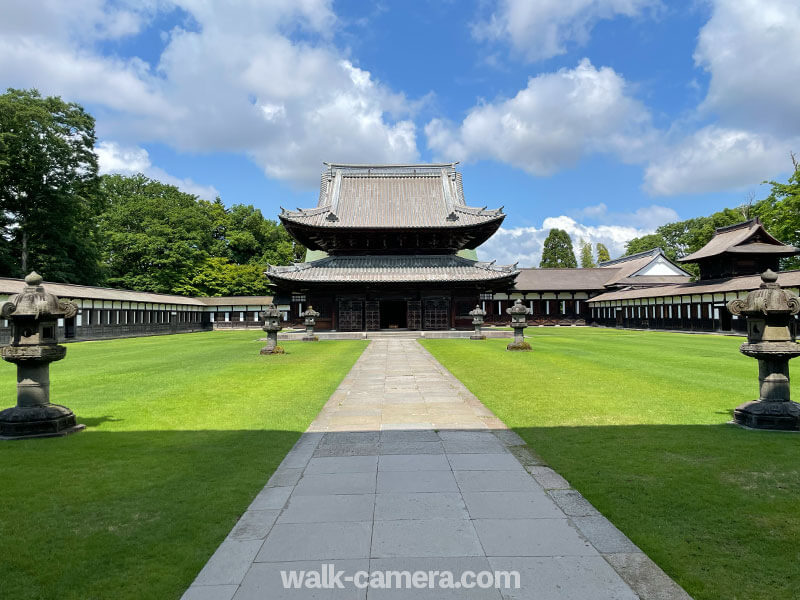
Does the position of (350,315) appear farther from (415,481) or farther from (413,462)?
(415,481)

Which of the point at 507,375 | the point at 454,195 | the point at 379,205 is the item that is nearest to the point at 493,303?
the point at 454,195

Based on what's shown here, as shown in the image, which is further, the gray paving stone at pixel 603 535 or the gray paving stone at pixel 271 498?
the gray paving stone at pixel 271 498

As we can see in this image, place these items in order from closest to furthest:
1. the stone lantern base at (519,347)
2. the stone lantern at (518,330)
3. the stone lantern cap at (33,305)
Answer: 1. the stone lantern cap at (33,305)
2. the stone lantern base at (519,347)
3. the stone lantern at (518,330)

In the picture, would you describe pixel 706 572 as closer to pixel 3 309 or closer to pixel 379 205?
pixel 3 309

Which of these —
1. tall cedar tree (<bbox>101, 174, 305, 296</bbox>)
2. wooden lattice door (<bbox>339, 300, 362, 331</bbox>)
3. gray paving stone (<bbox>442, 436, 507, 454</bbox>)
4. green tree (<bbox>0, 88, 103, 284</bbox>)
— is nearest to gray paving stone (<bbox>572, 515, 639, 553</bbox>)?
gray paving stone (<bbox>442, 436, 507, 454</bbox>)

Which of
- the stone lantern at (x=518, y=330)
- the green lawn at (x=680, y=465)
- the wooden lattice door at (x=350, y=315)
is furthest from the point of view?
the wooden lattice door at (x=350, y=315)

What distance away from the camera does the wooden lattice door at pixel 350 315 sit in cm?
3600

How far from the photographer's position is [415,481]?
5.34 meters

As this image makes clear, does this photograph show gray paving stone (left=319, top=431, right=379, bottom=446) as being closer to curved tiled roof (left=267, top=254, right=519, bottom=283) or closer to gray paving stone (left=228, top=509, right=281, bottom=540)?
gray paving stone (left=228, top=509, right=281, bottom=540)

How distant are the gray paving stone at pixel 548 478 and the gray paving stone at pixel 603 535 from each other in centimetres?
79

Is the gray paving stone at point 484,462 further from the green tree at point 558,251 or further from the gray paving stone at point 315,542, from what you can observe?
the green tree at point 558,251

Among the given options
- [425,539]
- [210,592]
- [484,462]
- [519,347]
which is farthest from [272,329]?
[210,592]

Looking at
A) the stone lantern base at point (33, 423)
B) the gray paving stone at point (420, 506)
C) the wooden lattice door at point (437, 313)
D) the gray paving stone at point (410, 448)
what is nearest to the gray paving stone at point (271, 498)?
the gray paving stone at point (420, 506)

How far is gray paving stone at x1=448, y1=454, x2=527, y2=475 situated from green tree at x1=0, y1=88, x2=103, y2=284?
154ft
